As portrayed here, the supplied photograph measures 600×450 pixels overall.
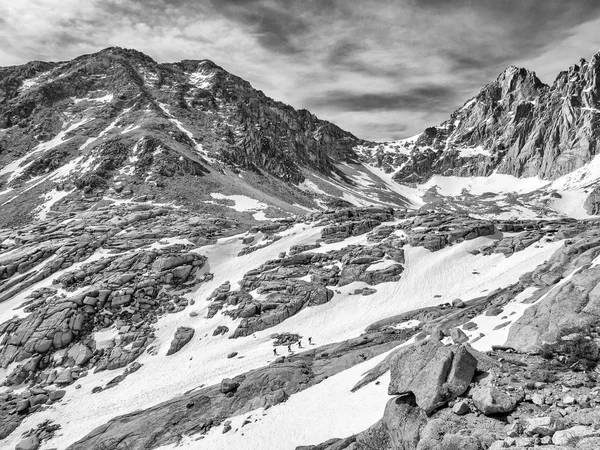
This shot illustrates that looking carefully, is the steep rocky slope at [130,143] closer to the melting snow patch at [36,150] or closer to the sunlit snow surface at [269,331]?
the melting snow patch at [36,150]

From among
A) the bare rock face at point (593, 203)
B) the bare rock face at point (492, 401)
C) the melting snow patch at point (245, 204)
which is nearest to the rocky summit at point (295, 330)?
the bare rock face at point (492, 401)

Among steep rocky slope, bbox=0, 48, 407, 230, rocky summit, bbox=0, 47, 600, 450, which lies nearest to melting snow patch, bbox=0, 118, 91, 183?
steep rocky slope, bbox=0, 48, 407, 230

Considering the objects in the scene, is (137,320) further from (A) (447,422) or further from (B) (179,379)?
(A) (447,422)

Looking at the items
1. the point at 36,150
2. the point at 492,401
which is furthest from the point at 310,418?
the point at 36,150

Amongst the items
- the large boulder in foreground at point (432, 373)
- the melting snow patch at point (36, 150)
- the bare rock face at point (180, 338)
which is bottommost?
the bare rock face at point (180, 338)

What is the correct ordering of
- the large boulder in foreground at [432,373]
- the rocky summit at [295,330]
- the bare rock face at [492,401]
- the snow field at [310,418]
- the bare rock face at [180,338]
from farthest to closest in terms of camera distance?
1. the bare rock face at [180,338]
2. the snow field at [310,418]
3. the rocky summit at [295,330]
4. the large boulder in foreground at [432,373]
5. the bare rock face at [492,401]

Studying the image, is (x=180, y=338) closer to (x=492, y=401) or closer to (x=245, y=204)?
(x=492, y=401)

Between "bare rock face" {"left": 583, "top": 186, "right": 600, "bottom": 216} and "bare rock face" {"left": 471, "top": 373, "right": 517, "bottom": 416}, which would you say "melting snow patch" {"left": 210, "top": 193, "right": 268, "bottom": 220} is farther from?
"bare rock face" {"left": 583, "top": 186, "right": 600, "bottom": 216}

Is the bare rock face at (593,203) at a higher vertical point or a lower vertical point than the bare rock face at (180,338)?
higher
